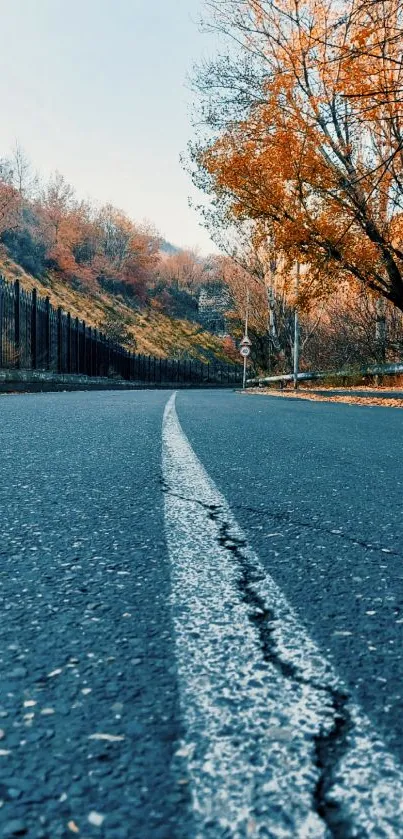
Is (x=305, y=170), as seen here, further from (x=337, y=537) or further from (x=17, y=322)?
(x=337, y=537)

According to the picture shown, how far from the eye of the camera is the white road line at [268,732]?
0.71m

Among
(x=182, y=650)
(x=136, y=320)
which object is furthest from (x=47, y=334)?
(x=136, y=320)

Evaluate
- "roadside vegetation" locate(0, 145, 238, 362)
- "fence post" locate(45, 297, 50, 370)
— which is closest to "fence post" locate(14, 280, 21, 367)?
"fence post" locate(45, 297, 50, 370)

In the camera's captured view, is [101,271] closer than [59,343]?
No

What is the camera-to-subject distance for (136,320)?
83.8 metres

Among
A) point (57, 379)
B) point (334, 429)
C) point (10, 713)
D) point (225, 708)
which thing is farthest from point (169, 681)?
point (57, 379)

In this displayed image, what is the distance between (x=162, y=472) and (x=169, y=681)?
2279mm

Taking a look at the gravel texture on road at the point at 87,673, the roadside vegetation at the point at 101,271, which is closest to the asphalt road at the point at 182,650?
the gravel texture on road at the point at 87,673

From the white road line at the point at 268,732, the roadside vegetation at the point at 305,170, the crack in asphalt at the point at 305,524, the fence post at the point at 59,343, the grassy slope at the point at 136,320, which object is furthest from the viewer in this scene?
the grassy slope at the point at 136,320

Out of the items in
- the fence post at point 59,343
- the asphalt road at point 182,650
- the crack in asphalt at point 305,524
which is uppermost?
the fence post at point 59,343

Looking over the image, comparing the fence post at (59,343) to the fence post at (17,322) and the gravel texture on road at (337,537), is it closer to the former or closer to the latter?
the fence post at (17,322)

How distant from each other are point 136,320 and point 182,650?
83846 mm

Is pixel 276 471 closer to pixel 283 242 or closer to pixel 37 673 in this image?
pixel 37 673

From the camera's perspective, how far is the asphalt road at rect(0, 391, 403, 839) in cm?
74
